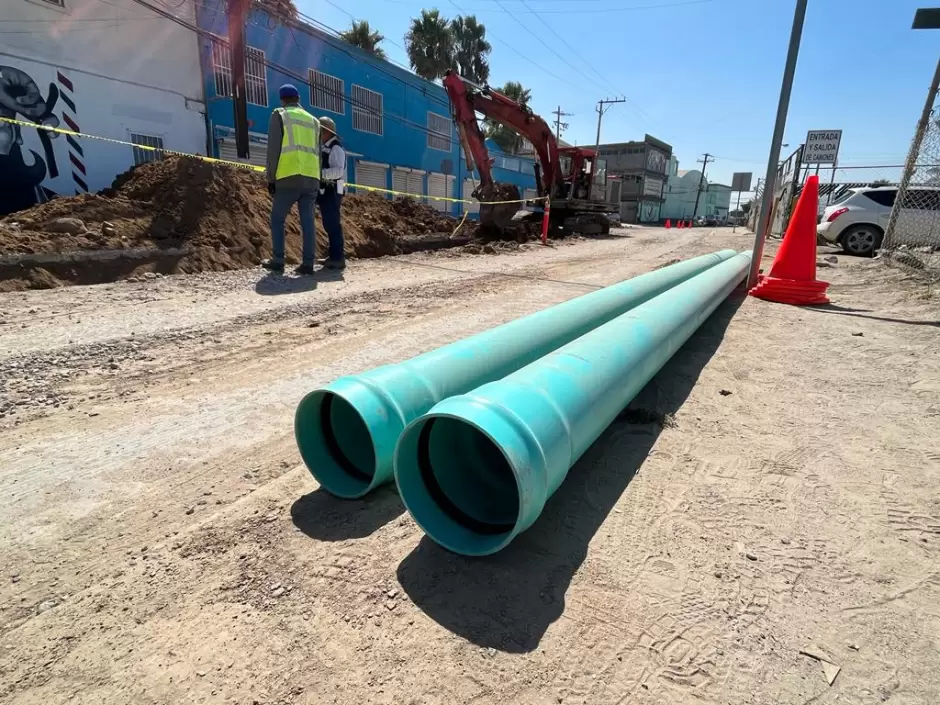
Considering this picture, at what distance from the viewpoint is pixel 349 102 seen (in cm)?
2070

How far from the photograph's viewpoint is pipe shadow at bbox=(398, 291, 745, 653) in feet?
5.31

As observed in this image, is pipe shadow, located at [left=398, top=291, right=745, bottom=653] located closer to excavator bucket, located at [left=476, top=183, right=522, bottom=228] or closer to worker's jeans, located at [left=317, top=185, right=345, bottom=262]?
worker's jeans, located at [left=317, top=185, right=345, bottom=262]

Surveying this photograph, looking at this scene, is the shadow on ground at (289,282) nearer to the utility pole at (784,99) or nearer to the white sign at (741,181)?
the utility pole at (784,99)

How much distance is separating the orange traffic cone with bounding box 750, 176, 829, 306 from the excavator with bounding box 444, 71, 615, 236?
862 centimetres

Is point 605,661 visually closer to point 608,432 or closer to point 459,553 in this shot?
point 459,553

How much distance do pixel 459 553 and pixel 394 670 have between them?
0.46 meters

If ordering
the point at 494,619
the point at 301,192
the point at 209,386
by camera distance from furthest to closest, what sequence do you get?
the point at 301,192
the point at 209,386
the point at 494,619

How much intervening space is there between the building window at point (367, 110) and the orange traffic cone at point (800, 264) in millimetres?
18561

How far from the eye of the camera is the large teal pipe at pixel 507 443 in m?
1.64

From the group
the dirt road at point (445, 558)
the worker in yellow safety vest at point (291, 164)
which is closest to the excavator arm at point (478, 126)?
the worker in yellow safety vest at point (291, 164)

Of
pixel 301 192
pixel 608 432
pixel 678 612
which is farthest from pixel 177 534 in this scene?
pixel 301 192

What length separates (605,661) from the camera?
150 cm

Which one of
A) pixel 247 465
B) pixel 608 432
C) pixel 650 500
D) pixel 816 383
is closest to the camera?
pixel 650 500

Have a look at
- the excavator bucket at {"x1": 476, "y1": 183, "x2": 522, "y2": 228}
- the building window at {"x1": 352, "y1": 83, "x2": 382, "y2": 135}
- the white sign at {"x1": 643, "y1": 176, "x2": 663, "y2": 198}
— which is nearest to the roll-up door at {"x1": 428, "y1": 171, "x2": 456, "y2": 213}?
the building window at {"x1": 352, "y1": 83, "x2": 382, "y2": 135}
